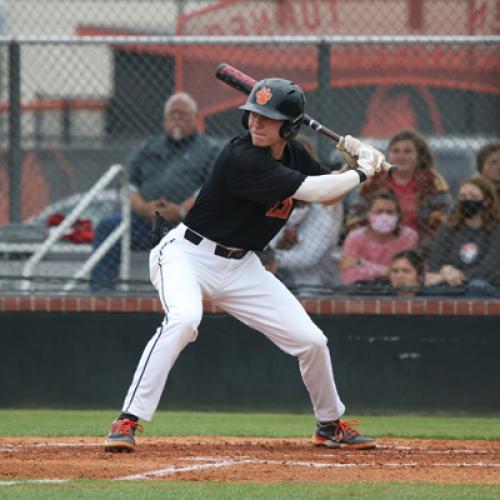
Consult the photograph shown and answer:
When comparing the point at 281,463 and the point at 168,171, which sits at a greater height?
the point at 168,171

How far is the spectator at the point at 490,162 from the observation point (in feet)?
29.4

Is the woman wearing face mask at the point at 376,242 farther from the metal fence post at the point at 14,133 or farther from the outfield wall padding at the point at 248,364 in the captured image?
the metal fence post at the point at 14,133

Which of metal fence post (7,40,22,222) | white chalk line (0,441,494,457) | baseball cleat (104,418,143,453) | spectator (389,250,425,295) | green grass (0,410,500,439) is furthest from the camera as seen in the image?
metal fence post (7,40,22,222)

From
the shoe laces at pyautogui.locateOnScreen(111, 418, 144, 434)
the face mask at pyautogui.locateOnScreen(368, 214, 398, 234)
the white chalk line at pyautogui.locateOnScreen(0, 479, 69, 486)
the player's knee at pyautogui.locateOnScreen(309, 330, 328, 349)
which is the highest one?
the face mask at pyautogui.locateOnScreen(368, 214, 398, 234)

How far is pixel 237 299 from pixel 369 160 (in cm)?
98

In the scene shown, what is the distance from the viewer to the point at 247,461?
5973 mm

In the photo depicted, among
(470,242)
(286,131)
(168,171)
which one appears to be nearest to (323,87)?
(168,171)

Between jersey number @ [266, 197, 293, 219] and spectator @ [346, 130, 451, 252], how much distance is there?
102 inches

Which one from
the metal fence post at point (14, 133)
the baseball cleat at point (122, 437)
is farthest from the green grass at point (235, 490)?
the metal fence post at point (14, 133)

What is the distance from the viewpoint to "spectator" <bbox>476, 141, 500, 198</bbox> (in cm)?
895

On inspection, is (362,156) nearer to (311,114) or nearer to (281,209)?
(281,209)

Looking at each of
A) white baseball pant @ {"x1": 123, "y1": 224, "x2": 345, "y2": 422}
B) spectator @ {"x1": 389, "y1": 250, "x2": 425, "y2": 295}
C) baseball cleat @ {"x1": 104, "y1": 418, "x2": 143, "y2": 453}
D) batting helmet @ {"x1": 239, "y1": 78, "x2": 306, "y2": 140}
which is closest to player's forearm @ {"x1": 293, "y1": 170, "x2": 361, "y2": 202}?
batting helmet @ {"x1": 239, "y1": 78, "x2": 306, "y2": 140}

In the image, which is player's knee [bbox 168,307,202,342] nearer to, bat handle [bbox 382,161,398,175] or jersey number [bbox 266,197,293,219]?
jersey number [bbox 266,197,293,219]

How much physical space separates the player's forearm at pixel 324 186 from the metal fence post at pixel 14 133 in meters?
3.81
